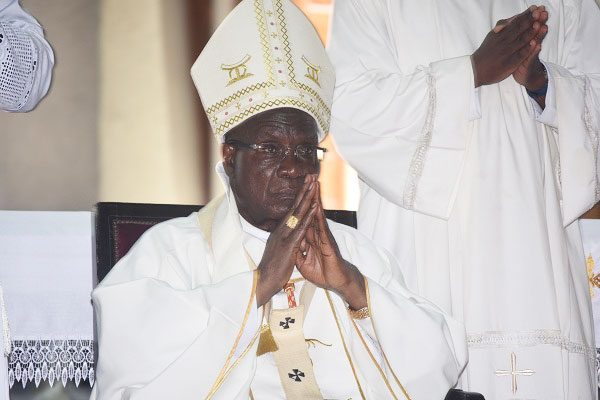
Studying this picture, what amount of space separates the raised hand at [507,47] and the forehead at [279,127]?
3.10 feet

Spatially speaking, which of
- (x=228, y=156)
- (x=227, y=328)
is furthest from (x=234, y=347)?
(x=228, y=156)

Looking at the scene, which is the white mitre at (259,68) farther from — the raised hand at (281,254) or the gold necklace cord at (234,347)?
the gold necklace cord at (234,347)

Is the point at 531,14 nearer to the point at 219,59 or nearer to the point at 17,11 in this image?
the point at 219,59

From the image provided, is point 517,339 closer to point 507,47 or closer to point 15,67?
point 507,47

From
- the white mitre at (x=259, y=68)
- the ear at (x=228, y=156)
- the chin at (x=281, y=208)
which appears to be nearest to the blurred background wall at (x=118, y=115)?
the white mitre at (x=259, y=68)

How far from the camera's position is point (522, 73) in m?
3.93

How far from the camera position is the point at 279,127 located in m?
3.21

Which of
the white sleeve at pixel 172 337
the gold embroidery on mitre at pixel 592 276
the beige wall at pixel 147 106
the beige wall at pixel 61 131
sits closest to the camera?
the white sleeve at pixel 172 337

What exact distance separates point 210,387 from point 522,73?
6.53 feet

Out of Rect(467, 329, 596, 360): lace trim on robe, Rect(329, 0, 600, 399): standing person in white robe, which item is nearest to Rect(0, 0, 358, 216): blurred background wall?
Rect(329, 0, 600, 399): standing person in white robe

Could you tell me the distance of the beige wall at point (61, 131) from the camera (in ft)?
20.0

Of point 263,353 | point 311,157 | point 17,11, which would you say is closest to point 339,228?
point 311,157

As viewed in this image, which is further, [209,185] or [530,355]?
[209,185]

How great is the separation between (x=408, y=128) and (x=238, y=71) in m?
0.89
